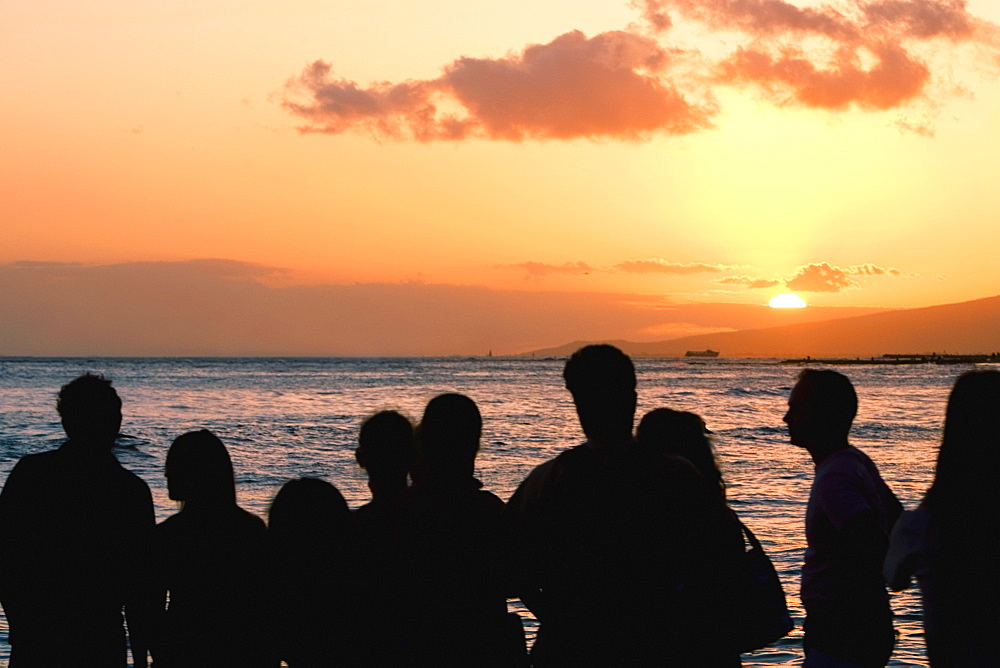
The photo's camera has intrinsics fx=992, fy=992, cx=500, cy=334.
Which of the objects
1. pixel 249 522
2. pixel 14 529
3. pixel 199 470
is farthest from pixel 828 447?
pixel 14 529

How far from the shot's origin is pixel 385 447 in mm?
3553

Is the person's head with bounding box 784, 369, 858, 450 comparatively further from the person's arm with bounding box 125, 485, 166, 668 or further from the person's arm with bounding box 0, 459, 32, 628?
the person's arm with bounding box 0, 459, 32, 628

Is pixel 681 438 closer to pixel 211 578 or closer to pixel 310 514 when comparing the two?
pixel 310 514

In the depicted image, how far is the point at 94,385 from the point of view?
11.9ft

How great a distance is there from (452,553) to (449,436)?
0.39 m

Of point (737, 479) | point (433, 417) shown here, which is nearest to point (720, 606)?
point (433, 417)

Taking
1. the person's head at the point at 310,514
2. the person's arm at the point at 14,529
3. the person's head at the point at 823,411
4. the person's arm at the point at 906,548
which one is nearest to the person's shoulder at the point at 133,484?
the person's arm at the point at 14,529

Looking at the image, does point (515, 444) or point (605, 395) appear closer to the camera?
point (605, 395)

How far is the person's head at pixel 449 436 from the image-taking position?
330 centimetres

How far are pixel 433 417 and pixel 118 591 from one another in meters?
1.39

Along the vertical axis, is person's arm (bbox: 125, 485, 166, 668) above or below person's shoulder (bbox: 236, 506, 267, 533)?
below

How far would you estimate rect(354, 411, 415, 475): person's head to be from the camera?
11.7ft

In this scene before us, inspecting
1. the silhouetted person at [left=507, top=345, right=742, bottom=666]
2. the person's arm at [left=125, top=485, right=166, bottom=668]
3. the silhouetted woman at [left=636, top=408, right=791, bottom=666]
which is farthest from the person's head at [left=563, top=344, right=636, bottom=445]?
the person's arm at [left=125, top=485, right=166, bottom=668]

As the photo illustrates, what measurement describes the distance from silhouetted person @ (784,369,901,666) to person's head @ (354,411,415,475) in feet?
4.72
